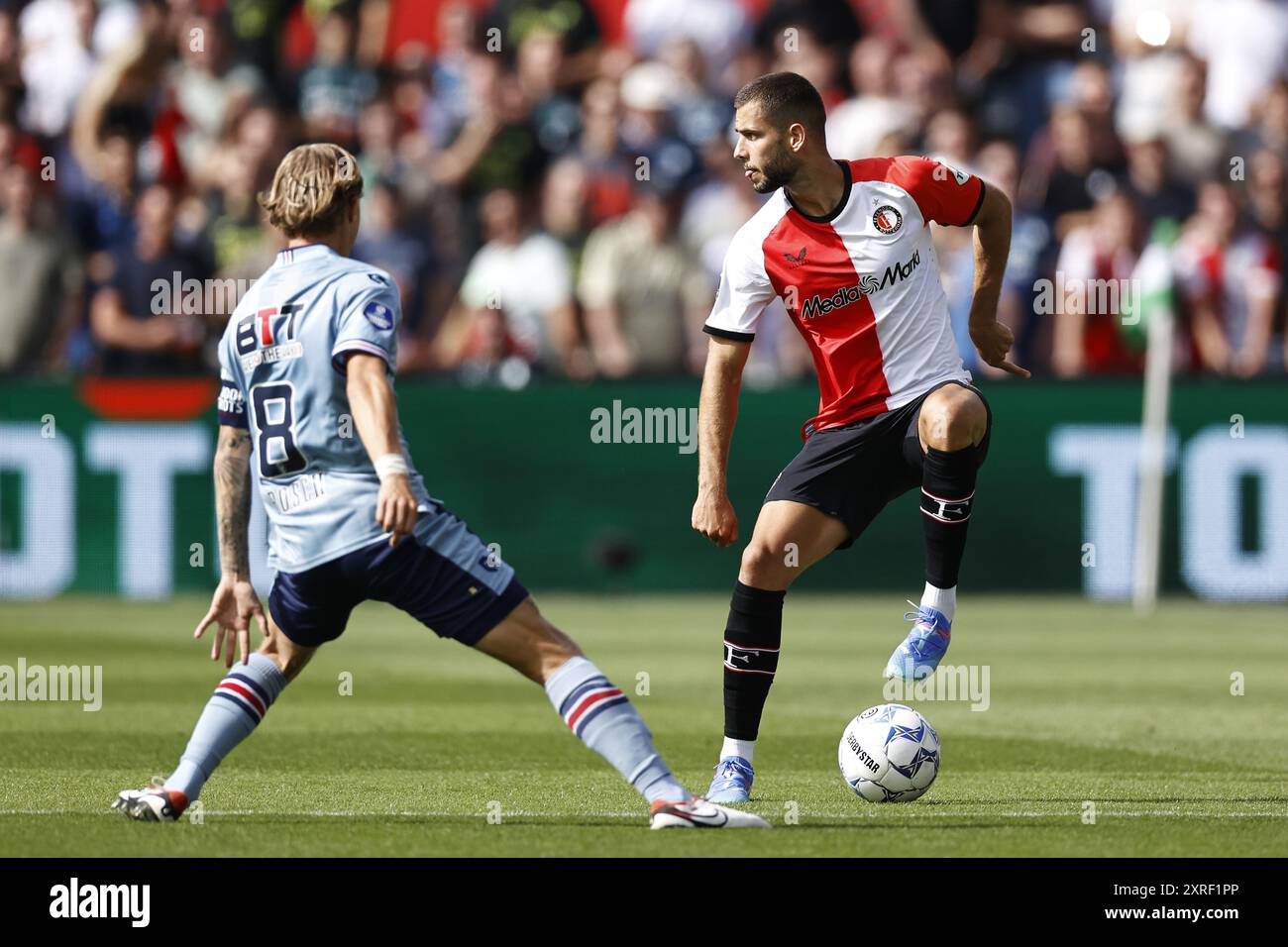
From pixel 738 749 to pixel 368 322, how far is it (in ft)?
7.80

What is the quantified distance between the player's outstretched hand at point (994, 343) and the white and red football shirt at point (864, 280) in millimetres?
266

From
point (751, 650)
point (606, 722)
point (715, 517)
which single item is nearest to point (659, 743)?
Answer: point (751, 650)

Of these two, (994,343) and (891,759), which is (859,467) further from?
(891,759)

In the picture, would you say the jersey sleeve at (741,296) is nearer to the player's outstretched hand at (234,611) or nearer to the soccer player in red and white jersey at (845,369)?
the soccer player in red and white jersey at (845,369)

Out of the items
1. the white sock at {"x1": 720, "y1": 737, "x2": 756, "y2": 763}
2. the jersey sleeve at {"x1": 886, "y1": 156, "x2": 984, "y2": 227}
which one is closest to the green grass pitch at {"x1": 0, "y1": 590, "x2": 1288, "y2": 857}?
the white sock at {"x1": 720, "y1": 737, "x2": 756, "y2": 763}

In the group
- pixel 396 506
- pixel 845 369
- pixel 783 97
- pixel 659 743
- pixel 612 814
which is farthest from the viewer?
pixel 659 743

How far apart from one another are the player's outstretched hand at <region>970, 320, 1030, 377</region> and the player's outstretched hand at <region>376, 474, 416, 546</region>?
10.2 feet

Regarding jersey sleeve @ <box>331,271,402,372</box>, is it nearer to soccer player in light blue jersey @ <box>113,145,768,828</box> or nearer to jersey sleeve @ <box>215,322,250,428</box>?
soccer player in light blue jersey @ <box>113,145,768,828</box>

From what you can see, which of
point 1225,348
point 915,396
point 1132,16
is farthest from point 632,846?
point 1132,16

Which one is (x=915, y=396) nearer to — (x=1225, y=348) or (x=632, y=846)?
(x=632, y=846)

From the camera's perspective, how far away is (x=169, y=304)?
1816cm

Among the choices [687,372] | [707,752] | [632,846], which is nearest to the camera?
[632,846]

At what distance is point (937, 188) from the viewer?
859cm
